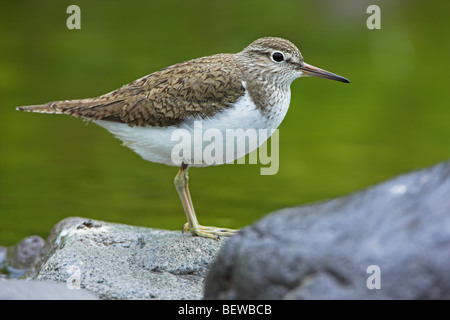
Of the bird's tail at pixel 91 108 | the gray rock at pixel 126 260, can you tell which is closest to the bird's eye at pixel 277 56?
the bird's tail at pixel 91 108

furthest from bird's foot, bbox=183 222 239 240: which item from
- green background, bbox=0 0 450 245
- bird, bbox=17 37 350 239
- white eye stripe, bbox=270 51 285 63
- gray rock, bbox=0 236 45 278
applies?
green background, bbox=0 0 450 245

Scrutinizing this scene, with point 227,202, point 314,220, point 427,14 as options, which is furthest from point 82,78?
point 314,220

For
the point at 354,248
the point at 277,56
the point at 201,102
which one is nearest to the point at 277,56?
the point at 277,56

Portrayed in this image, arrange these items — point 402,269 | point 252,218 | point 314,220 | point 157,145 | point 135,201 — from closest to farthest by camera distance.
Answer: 1. point 402,269
2. point 314,220
3. point 157,145
4. point 252,218
5. point 135,201

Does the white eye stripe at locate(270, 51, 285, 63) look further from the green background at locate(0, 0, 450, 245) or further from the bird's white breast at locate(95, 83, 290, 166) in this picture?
the green background at locate(0, 0, 450, 245)

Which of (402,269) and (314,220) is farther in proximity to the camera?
(314,220)

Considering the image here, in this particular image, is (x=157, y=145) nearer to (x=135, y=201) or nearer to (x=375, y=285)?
(x=375, y=285)

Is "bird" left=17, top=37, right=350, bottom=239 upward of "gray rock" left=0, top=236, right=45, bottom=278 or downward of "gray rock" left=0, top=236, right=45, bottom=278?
upward

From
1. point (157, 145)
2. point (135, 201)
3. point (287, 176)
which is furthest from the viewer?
point (287, 176)
